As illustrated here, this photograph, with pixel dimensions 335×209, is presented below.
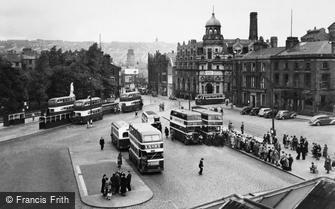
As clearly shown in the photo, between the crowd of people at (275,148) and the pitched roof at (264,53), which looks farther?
the pitched roof at (264,53)

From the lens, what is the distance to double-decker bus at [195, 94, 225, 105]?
86562mm

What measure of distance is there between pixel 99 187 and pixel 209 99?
2426 inches

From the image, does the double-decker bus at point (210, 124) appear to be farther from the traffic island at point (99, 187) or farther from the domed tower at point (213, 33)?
the domed tower at point (213, 33)

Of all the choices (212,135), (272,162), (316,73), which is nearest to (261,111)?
(316,73)

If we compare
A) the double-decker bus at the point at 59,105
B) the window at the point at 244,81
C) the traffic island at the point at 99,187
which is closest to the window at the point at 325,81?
the window at the point at 244,81

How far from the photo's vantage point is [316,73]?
61500 mm

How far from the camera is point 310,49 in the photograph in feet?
212

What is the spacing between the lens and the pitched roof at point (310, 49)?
62.0m

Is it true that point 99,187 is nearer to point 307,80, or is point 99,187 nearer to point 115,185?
point 115,185

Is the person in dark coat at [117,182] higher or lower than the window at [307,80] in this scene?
lower

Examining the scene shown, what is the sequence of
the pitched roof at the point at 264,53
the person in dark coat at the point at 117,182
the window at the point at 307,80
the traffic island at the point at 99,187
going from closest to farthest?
the traffic island at the point at 99,187 → the person in dark coat at the point at 117,182 → the window at the point at 307,80 → the pitched roof at the point at 264,53

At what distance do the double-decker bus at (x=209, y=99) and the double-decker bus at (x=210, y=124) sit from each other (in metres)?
43.0

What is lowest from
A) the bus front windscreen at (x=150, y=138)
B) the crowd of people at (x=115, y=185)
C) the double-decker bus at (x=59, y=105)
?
the crowd of people at (x=115, y=185)

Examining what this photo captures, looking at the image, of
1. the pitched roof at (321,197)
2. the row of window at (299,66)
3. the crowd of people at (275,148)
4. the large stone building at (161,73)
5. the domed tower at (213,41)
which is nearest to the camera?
the pitched roof at (321,197)
